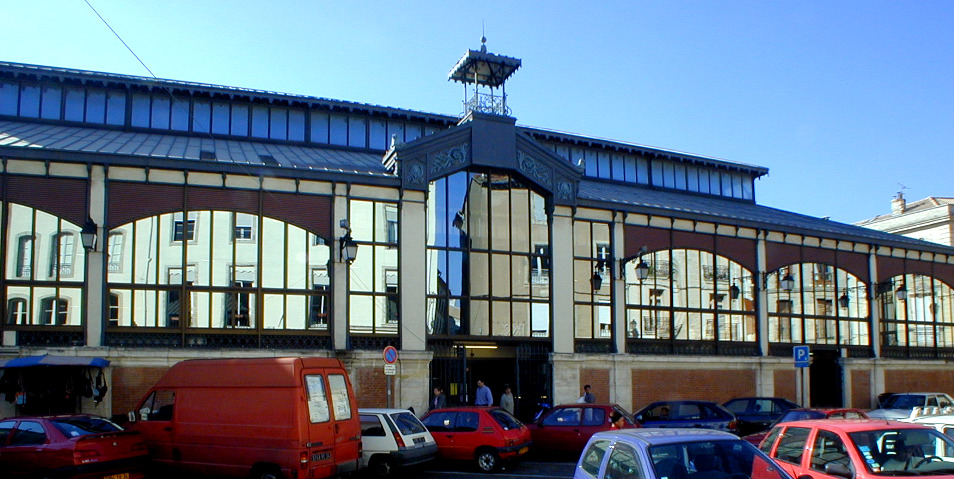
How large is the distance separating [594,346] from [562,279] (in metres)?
2.49

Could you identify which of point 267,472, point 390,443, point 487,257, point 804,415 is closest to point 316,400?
point 267,472

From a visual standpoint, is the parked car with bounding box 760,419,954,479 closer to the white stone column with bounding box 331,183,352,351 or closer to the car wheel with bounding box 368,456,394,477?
the car wheel with bounding box 368,456,394,477

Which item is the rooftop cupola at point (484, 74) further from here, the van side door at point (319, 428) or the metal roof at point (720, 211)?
the van side door at point (319, 428)

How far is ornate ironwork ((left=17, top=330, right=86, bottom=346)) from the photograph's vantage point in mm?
21953

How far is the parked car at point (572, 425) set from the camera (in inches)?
819

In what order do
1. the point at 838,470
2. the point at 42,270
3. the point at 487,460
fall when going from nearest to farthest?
the point at 838,470
the point at 487,460
the point at 42,270

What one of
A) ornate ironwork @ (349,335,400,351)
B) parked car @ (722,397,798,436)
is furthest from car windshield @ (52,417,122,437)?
parked car @ (722,397,798,436)

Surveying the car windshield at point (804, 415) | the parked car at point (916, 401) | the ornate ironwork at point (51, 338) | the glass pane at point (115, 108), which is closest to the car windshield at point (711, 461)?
the car windshield at point (804, 415)

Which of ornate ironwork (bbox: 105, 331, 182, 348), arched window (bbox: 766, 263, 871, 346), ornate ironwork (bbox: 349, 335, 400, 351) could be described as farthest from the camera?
arched window (bbox: 766, 263, 871, 346)

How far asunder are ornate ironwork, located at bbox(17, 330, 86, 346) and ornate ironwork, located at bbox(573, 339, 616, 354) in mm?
14510

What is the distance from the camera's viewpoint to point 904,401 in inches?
1128

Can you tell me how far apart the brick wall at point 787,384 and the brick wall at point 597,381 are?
7896 mm

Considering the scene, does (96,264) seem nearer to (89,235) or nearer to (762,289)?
(89,235)

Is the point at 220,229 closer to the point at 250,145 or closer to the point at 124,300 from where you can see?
the point at 124,300
